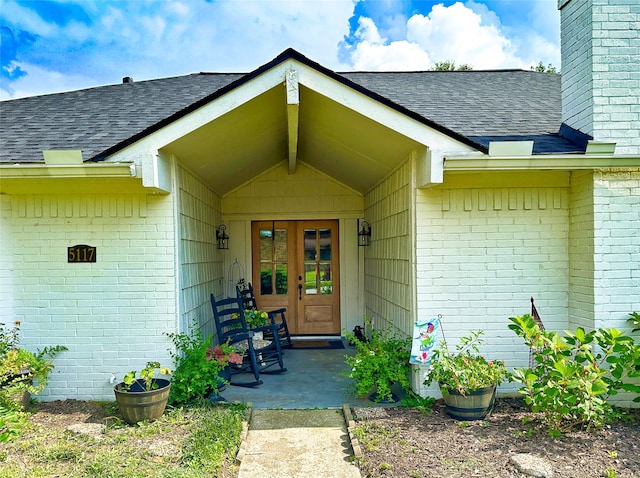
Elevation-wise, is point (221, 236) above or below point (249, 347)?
above

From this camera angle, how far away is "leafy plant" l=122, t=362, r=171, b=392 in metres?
3.90

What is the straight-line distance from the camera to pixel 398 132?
4.11 metres

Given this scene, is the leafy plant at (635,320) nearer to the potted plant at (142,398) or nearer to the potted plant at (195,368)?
the potted plant at (195,368)

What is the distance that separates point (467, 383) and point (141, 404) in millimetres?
2774

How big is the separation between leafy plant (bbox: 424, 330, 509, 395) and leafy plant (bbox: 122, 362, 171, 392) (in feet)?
7.98

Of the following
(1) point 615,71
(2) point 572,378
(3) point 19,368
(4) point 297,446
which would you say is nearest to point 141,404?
(3) point 19,368

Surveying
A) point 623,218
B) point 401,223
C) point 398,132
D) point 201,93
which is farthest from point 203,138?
point 623,218

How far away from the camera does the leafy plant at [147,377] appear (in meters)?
3.90

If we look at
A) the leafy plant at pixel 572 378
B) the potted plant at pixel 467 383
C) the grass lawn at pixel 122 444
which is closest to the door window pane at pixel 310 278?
the grass lawn at pixel 122 444

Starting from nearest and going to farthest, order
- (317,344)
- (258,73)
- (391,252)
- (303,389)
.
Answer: (258,73)
(303,389)
(391,252)
(317,344)

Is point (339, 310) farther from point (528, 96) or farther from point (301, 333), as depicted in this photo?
point (528, 96)

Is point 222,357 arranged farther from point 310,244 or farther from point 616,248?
point 616,248

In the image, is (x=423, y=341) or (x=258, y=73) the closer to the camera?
(x=258, y=73)

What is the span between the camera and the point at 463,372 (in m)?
3.85
